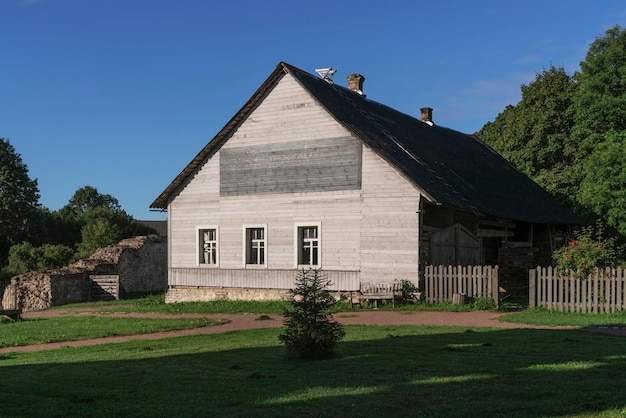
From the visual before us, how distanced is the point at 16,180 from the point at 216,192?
37.2 metres

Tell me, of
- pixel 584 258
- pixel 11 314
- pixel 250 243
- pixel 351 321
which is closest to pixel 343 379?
pixel 351 321

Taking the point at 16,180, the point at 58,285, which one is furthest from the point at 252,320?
the point at 16,180

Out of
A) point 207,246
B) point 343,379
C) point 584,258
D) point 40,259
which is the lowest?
point 343,379

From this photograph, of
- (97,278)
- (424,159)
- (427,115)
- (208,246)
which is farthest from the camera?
(427,115)

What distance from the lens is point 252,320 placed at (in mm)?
20828

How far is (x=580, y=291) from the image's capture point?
20031mm

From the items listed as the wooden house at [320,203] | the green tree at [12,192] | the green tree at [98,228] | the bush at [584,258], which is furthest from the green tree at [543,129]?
the green tree at [12,192]

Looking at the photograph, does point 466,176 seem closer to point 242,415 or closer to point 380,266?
point 380,266

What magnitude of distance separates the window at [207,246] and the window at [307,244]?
430 cm

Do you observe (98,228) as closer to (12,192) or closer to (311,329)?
(12,192)

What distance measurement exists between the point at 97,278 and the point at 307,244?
13.7 meters

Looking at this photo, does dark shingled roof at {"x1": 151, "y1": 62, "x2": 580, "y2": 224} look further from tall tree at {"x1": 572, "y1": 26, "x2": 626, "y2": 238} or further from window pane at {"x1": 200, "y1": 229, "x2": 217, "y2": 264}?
window pane at {"x1": 200, "y1": 229, "x2": 217, "y2": 264}

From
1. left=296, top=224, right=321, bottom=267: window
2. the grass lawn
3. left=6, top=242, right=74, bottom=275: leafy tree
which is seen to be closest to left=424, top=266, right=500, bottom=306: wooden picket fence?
left=296, top=224, right=321, bottom=267: window

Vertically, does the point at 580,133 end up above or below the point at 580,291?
above
